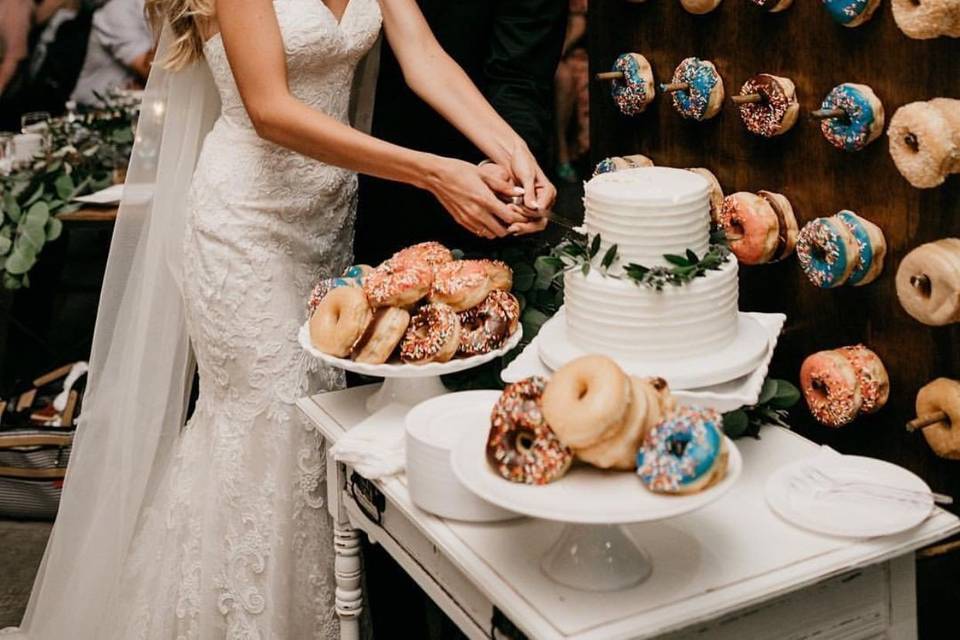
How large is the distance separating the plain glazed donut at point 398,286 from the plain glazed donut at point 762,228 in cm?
57

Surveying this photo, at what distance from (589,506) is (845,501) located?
0.49 m

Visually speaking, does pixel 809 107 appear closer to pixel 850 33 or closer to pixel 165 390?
A: pixel 850 33

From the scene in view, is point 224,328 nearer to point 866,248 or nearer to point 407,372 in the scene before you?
point 407,372

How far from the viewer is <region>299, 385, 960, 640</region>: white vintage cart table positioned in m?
1.37

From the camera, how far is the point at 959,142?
165 cm

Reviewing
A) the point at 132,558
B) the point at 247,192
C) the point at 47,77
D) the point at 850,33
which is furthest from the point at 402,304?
the point at 47,77

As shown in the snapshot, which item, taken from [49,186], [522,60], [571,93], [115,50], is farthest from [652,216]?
[115,50]

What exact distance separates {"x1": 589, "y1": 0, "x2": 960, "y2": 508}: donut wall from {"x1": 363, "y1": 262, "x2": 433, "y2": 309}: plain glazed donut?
699mm

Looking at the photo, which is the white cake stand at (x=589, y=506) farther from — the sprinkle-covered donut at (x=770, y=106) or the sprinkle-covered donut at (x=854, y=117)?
the sprinkle-covered donut at (x=770, y=106)

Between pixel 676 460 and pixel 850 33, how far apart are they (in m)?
1.01

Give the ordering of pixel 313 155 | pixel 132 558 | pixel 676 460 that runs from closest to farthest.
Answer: pixel 676 460
pixel 313 155
pixel 132 558

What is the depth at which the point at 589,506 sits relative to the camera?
1.25 meters

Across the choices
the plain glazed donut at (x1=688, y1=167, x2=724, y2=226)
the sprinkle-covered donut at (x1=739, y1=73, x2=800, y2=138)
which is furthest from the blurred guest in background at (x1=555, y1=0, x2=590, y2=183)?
the sprinkle-covered donut at (x1=739, y1=73, x2=800, y2=138)

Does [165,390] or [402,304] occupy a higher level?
[402,304]
